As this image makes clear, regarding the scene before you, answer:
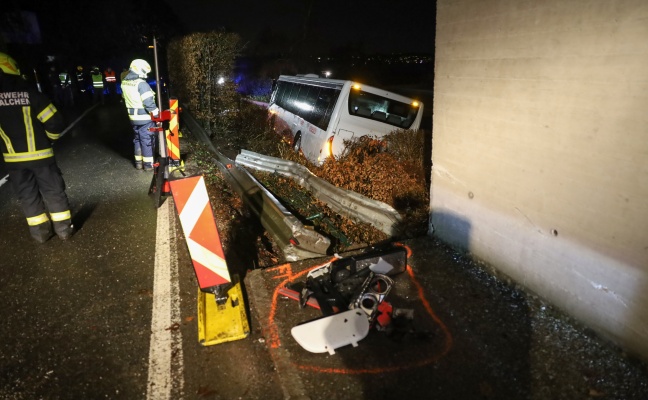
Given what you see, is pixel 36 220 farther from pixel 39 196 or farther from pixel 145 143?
pixel 145 143

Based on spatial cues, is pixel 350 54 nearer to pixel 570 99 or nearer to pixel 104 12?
pixel 104 12

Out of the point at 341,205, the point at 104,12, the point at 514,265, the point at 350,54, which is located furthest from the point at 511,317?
the point at 104,12

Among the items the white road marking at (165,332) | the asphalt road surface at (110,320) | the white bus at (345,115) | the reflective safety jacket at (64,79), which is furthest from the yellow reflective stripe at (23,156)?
the reflective safety jacket at (64,79)

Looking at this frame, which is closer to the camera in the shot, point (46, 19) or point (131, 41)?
point (46, 19)

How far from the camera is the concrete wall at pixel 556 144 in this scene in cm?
258

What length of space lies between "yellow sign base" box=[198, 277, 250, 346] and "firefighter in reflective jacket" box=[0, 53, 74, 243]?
8.76 feet

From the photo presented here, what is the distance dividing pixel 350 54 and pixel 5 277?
30.4 meters

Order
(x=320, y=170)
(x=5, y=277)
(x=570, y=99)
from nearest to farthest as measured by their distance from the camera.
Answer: (x=570, y=99), (x=5, y=277), (x=320, y=170)

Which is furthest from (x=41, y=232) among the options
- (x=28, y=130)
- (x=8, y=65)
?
(x=8, y=65)

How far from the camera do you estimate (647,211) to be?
2.55m

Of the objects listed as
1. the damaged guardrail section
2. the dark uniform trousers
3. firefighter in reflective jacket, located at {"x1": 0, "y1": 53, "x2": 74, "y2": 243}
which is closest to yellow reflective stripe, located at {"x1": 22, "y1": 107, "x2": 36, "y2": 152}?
firefighter in reflective jacket, located at {"x1": 0, "y1": 53, "x2": 74, "y2": 243}

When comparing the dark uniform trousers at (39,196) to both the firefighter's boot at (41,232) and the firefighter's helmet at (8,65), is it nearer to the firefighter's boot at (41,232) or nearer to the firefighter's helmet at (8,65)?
the firefighter's boot at (41,232)

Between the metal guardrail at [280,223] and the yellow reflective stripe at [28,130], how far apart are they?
2.70 meters

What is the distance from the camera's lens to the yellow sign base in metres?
3.15
